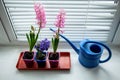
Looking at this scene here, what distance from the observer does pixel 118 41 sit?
99 centimetres

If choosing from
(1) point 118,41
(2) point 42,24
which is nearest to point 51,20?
(2) point 42,24

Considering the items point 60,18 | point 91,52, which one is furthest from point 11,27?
point 91,52

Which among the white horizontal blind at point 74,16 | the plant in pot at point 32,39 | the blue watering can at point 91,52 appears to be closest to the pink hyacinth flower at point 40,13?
the plant in pot at point 32,39

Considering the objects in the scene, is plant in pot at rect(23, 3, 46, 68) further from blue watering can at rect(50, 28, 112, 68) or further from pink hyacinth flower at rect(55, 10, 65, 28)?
blue watering can at rect(50, 28, 112, 68)

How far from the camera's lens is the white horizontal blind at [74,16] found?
2.66 feet

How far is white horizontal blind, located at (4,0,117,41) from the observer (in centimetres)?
81

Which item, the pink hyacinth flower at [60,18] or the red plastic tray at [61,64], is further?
the red plastic tray at [61,64]

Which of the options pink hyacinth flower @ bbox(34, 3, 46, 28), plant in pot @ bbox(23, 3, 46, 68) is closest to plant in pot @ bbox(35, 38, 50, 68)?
plant in pot @ bbox(23, 3, 46, 68)

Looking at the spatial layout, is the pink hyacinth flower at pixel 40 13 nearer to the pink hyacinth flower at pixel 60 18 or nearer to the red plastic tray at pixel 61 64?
the pink hyacinth flower at pixel 60 18

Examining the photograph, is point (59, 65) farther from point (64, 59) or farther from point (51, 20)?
point (51, 20)

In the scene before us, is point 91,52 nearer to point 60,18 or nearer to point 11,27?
point 60,18

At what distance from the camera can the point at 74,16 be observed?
868mm

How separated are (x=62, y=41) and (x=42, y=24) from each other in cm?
27

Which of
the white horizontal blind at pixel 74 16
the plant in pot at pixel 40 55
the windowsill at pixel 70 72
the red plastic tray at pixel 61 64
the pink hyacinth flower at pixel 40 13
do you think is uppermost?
the pink hyacinth flower at pixel 40 13
